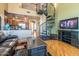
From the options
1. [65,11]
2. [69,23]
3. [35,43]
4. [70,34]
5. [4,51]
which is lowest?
[4,51]

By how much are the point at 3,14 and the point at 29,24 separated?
19.7 inches

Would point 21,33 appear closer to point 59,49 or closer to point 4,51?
point 4,51

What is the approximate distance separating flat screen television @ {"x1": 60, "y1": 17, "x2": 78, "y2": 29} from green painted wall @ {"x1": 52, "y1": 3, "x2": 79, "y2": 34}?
66 mm

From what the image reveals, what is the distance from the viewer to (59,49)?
249cm

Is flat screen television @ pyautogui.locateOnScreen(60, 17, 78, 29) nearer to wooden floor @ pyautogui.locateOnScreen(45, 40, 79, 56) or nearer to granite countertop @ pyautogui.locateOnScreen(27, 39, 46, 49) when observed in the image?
wooden floor @ pyautogui.locateOnScreen(45, 40, 79, 56)

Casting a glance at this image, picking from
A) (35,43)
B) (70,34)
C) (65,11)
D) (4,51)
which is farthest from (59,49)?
(4,51)

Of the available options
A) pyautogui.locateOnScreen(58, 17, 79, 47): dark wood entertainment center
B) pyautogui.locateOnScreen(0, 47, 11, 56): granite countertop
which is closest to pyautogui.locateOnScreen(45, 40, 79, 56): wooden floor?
pyautogui.locateOnScreen(58, 17, 79, 47): dark wood entertainment center

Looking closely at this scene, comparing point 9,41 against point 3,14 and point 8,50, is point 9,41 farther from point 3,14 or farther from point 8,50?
point 3,14

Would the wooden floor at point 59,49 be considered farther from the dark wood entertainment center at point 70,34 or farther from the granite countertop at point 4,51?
the granite countertop at point 4,51

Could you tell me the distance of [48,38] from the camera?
2562 millimetres

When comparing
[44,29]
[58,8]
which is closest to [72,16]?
[58,8]

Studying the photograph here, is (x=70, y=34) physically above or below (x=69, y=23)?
below

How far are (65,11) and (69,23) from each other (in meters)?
0.23

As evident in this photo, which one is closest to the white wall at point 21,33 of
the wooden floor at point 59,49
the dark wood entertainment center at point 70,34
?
the wooden floor at point 59,49
